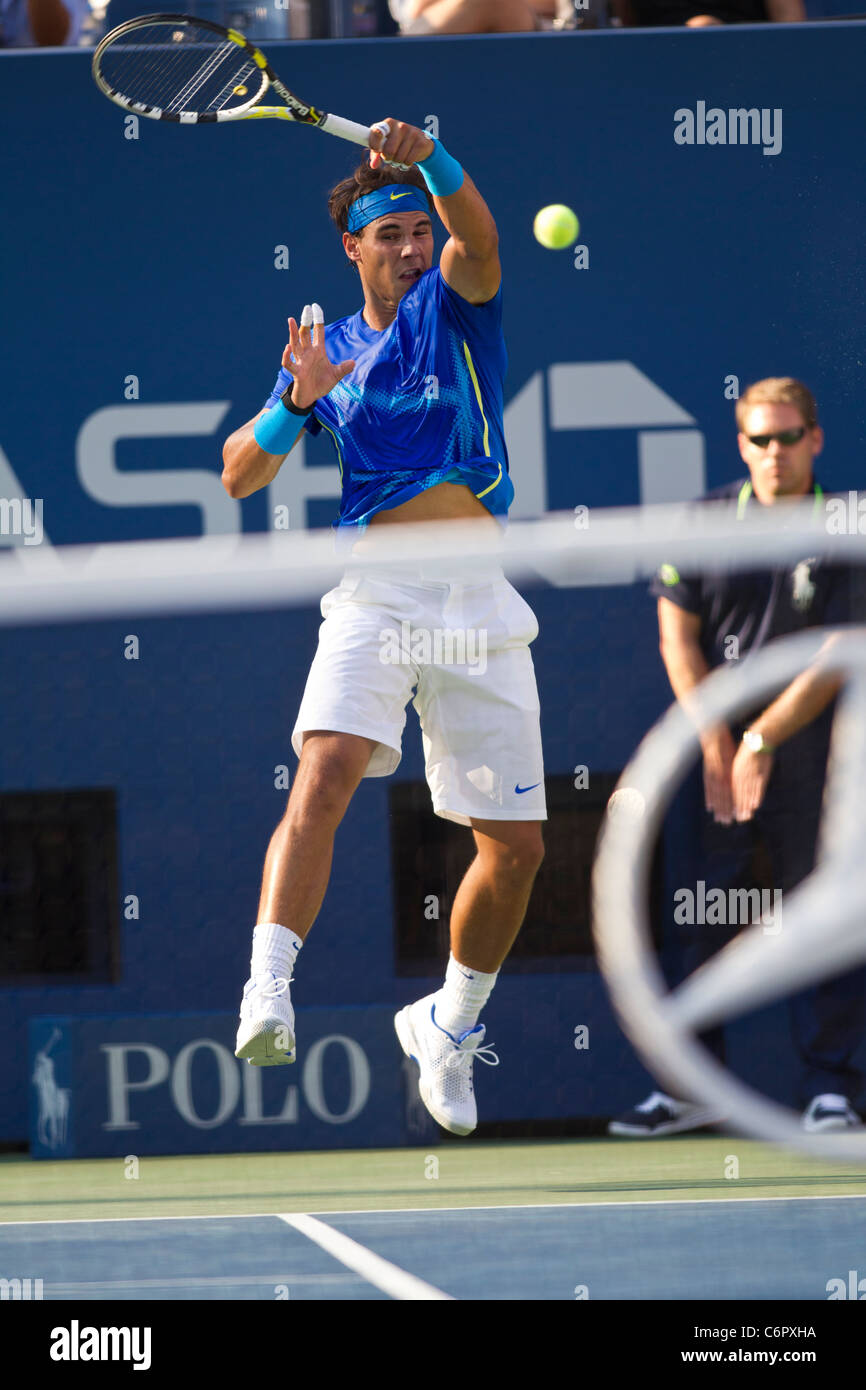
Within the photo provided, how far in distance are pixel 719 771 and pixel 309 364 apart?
1.98 m

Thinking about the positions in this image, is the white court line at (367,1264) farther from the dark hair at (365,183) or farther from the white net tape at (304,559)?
the dark hair at (365,183)

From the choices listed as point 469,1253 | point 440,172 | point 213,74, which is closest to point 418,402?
point 440,172

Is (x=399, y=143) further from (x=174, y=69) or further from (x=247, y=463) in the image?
(x=174, y=69)

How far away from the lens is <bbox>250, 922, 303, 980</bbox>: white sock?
11.8 ft

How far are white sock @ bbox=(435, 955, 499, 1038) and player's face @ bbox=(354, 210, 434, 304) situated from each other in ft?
4.86

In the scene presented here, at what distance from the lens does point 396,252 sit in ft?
13.4

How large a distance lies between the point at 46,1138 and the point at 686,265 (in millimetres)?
3161

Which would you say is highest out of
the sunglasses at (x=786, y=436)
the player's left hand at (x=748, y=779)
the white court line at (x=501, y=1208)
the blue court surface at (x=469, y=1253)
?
the sunglasses at (x=786, y=436)

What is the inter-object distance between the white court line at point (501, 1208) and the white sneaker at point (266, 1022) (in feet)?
3.48

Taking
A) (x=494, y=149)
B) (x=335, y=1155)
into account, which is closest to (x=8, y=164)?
(x=494, y=149)

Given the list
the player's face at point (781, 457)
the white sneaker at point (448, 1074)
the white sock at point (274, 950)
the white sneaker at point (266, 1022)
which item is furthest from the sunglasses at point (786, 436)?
the white sneaker at point (266, 1022)

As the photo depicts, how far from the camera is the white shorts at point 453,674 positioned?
3.89 metres
